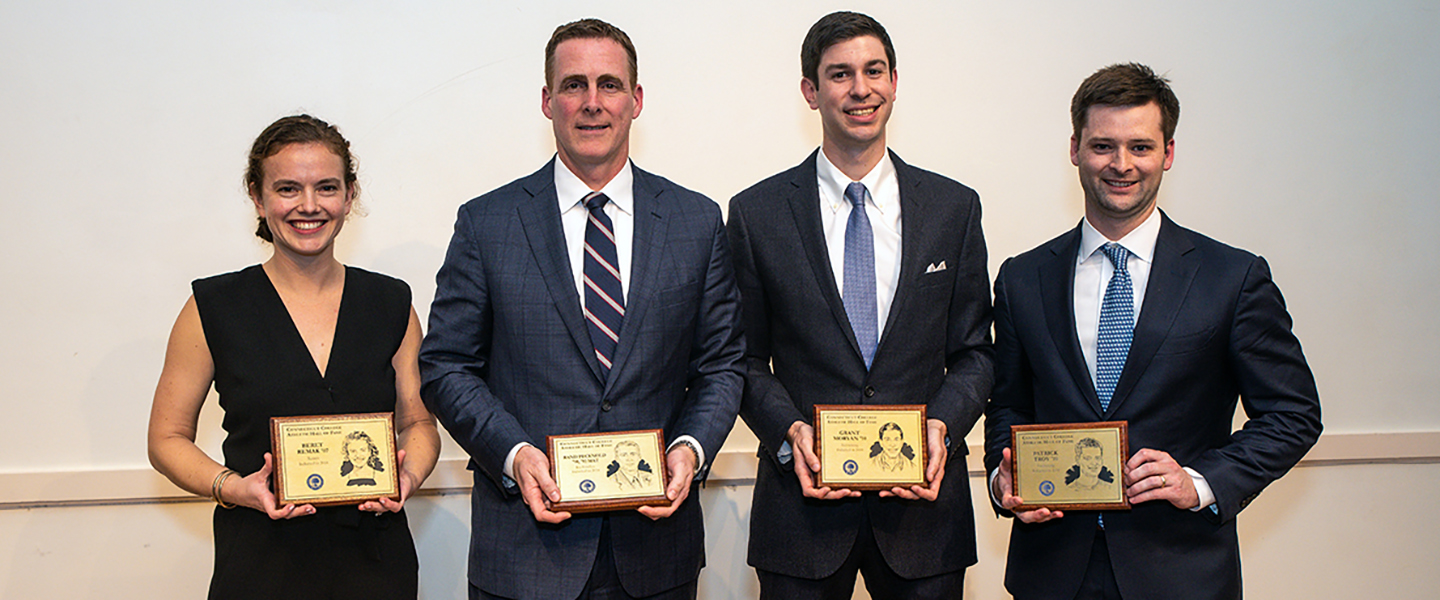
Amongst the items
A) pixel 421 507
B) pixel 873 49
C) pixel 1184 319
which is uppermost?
pixel 873 49

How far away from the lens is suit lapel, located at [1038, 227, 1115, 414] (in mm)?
2258

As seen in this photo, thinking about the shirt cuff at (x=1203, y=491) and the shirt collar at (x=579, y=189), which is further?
the shirt collar at (x=579, y=189)

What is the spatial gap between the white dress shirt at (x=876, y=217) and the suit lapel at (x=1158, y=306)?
0.59 metres

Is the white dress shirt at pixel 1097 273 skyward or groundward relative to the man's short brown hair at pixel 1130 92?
groundward

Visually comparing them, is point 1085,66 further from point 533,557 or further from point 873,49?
point 533,557

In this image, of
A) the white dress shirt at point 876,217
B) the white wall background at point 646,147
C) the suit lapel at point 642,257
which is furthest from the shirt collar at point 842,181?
the white wall background at point 646,147

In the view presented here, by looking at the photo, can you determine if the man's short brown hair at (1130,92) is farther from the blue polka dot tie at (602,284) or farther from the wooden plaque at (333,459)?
the wooden plaque at (333,459)

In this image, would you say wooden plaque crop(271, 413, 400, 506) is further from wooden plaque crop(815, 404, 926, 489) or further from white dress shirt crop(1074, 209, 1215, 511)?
white dress shirt crop(1074, 209, 1215, 511)

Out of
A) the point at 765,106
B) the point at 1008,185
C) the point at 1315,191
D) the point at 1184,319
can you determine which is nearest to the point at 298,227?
the point at 765,106

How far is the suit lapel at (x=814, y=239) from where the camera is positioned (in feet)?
7.80

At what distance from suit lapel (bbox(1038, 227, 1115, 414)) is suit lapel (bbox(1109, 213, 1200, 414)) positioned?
79 millimetres

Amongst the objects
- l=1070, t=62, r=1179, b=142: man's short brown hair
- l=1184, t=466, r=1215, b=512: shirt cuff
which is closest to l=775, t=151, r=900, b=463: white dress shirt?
l=1070, t=62, r=1179, b=142: man's short brown hair

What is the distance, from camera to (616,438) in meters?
2.11

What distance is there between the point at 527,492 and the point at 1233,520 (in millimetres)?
1713
